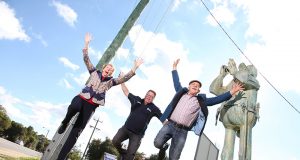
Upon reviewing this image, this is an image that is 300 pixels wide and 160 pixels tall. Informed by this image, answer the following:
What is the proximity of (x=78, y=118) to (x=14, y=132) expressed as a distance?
288 ft

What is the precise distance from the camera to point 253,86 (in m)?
6.61

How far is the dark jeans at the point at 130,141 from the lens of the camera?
541 centimetres

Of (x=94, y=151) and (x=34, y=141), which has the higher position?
(x=34, y=141)

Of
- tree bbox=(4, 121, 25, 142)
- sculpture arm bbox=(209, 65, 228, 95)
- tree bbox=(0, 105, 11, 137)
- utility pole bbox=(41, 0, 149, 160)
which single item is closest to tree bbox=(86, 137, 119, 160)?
tree bbox=(0, 105, 11, 137)

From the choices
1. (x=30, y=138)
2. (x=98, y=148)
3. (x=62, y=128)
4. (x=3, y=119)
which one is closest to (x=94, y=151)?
(x=98, y=148)

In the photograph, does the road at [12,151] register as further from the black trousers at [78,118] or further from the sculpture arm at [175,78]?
the sculpture arm at [175,78]

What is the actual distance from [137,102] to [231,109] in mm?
2149

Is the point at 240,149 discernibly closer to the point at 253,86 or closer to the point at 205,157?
the point at 253,86

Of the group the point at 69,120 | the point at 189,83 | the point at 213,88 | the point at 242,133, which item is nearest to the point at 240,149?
the point at 242,133

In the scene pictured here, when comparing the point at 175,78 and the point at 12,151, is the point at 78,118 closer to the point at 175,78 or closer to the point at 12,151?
the point at 175,78

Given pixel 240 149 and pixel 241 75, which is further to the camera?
pixel 241 75

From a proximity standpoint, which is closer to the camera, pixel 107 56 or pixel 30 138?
pixel 107 56

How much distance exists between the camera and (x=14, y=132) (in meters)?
83.2

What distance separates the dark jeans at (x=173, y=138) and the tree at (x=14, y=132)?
8707cm
